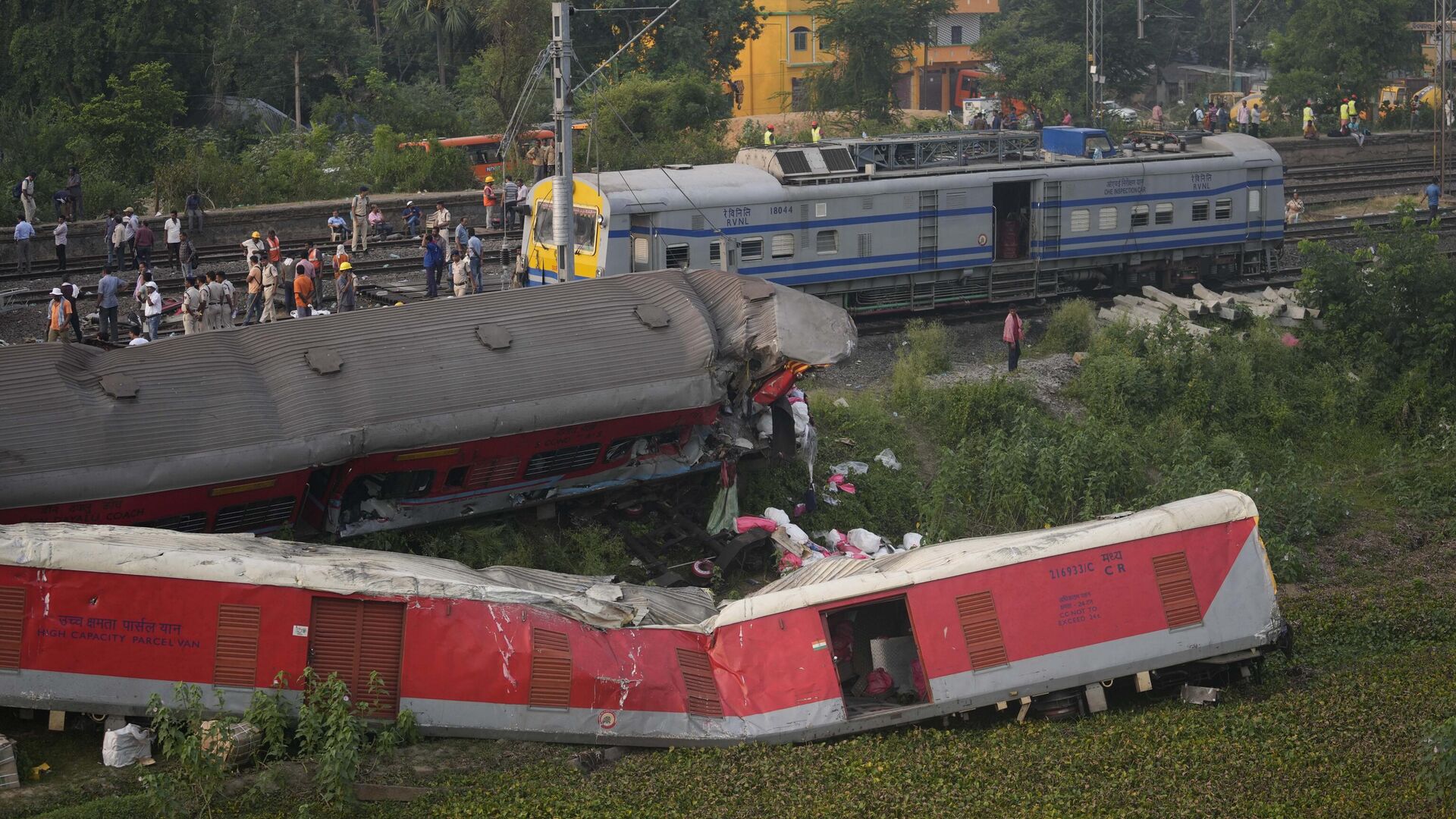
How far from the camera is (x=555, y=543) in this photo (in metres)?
18.8

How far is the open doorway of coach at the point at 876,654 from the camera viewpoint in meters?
15.2

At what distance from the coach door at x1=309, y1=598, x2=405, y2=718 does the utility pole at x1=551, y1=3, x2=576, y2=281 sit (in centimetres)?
910

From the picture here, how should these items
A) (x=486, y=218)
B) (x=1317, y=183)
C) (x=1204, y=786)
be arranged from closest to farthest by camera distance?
(x=1204, y=786)
(x=486, y=218)
(x=1317, y=183)

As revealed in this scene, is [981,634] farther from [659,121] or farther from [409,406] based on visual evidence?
[659,121]

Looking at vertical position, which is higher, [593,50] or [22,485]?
[593,50]

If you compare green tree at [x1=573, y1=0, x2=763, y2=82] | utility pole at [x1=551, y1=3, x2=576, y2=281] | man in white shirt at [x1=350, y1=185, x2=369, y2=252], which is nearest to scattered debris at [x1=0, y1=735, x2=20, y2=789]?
utility pole at [x1=551, y1=3, x2=576, y2=281]

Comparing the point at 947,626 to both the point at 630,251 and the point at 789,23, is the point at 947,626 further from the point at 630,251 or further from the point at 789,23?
the point at 789,23

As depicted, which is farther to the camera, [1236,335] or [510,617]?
[1236,335]

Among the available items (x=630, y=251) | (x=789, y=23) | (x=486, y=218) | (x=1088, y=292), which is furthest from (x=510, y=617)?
(x=789, y=23)

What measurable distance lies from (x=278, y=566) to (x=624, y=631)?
3.28 m

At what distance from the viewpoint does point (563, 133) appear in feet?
73.2

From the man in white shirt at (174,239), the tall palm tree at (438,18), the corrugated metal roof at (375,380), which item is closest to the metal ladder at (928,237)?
the corrugated metal roof at (375,380)

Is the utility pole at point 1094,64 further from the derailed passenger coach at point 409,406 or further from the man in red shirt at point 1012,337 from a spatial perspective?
the derailed passenger coach at point 409,406

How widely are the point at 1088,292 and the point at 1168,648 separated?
57.4ft
